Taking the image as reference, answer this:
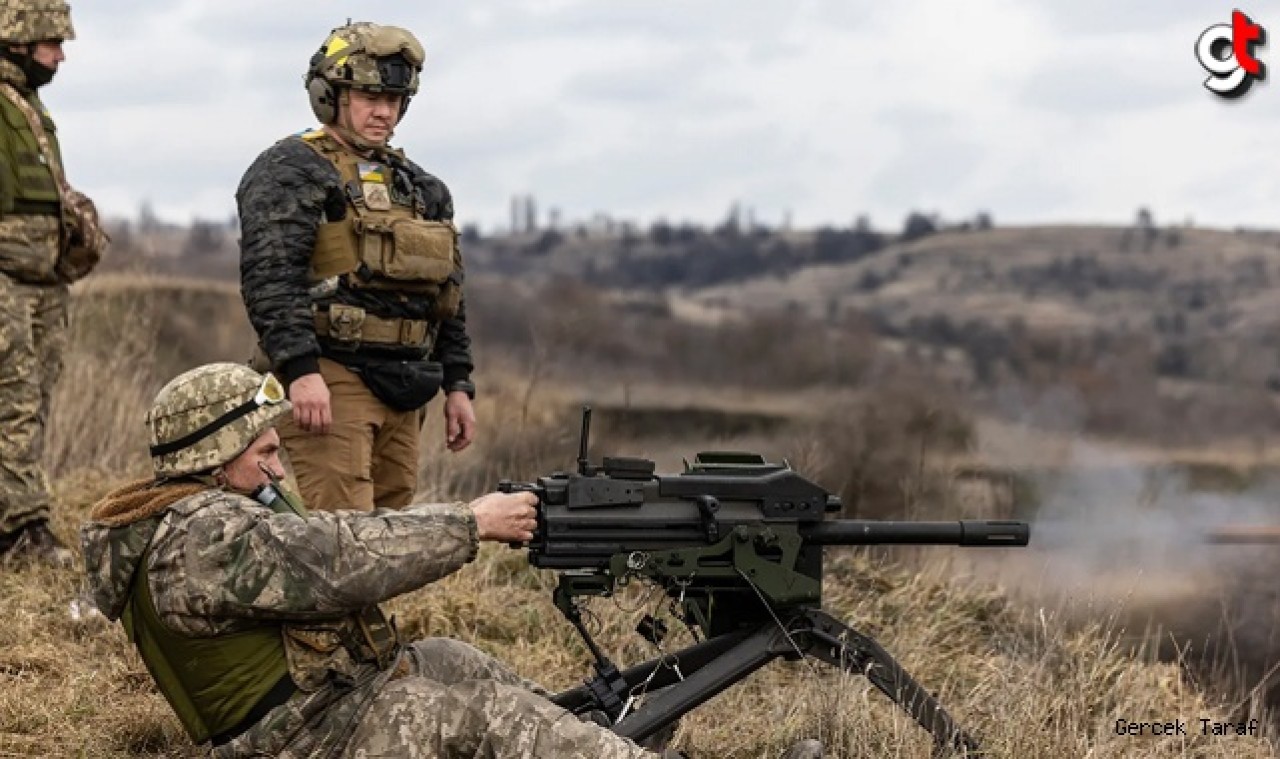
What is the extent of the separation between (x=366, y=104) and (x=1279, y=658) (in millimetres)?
7399

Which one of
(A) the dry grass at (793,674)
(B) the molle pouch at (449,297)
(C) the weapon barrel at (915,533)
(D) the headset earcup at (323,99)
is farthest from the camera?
(B) the molle pouch at (449,297)

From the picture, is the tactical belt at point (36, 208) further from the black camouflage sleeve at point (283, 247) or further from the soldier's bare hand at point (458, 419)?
the soldier's bare hand at point (458, 419)

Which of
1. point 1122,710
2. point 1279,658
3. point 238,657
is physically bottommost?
point 1279,658

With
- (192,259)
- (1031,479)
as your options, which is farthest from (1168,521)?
(192,259)

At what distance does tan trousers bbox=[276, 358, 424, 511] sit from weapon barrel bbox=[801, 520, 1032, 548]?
1793 mm

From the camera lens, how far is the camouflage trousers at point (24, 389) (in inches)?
305

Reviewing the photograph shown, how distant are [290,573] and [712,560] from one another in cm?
126

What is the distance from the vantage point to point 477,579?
8195 mm

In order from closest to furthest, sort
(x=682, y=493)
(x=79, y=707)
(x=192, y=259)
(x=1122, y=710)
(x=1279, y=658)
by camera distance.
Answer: (x=682, y=493) < (x=79, y=707) < (x=1122, y=710) < (x=1279, y=658) < (x=192, y=259)

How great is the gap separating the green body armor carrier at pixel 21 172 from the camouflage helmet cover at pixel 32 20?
28 centimetres

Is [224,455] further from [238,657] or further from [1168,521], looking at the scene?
[1168,521]

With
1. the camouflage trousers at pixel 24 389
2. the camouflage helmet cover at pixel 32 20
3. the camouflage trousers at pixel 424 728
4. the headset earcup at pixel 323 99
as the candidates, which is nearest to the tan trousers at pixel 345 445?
the headset earcup at pixel 323 99

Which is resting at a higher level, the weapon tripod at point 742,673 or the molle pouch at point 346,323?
the molle pouch at point 346,323

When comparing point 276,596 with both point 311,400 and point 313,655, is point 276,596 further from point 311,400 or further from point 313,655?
point 311,400
